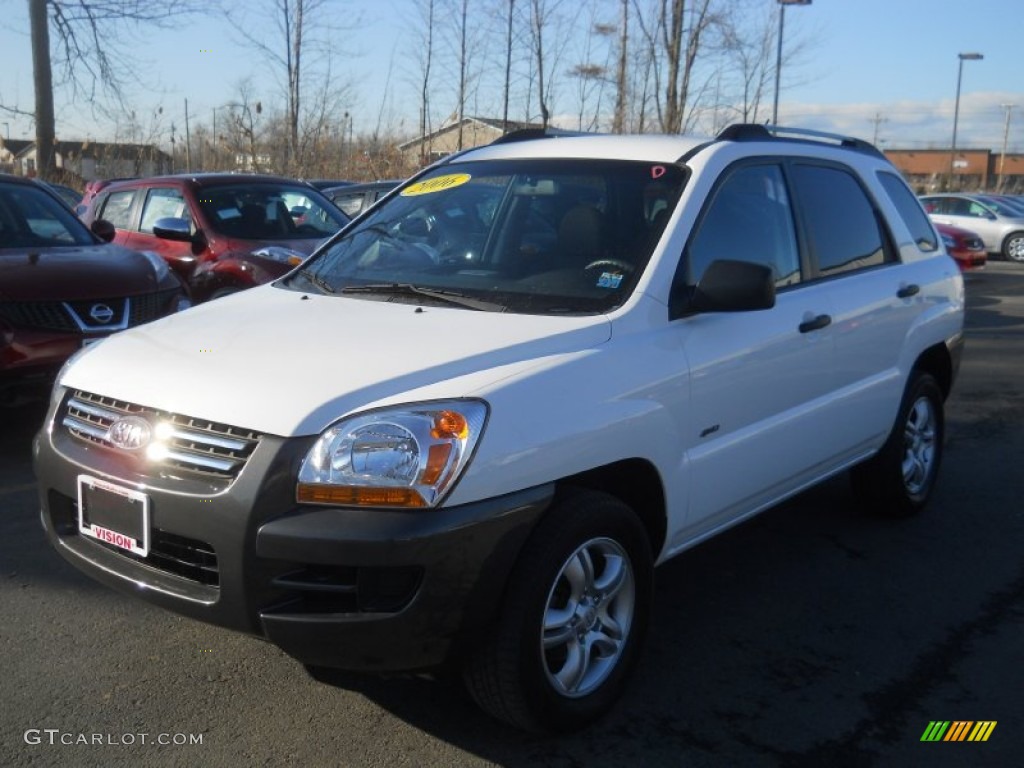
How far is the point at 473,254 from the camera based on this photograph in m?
3.99

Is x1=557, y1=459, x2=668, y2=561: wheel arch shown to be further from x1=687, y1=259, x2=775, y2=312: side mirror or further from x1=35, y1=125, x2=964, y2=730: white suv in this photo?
x1=687, y1=259, x2=775, y2=312: side mirror

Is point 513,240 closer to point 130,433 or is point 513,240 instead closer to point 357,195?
point 130,433

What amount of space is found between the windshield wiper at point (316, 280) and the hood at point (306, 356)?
10.4 inches

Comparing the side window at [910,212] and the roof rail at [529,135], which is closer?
the roof rail at [529,135]

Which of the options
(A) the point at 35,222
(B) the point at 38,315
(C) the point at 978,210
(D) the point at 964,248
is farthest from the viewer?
(C) the point at 978,210

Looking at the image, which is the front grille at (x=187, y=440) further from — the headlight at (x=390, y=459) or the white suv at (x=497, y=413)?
the headlight at (x=390, y=459)

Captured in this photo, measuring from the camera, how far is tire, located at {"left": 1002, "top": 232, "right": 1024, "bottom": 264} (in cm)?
2434

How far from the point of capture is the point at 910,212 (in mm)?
5508

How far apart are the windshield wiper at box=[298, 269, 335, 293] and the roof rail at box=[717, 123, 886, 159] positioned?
1686 mm

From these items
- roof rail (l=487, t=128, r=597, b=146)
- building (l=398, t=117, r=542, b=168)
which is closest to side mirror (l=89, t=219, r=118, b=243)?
roof rail (l=487, t=128, r=597, b=146)

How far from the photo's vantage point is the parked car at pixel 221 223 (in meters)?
8.52

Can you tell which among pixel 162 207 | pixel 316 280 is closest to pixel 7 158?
pixel 162 207

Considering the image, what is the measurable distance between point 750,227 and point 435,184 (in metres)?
1.37

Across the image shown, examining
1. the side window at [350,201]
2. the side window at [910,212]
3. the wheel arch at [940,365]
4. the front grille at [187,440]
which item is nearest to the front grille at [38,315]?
the front grille at [187,440]
